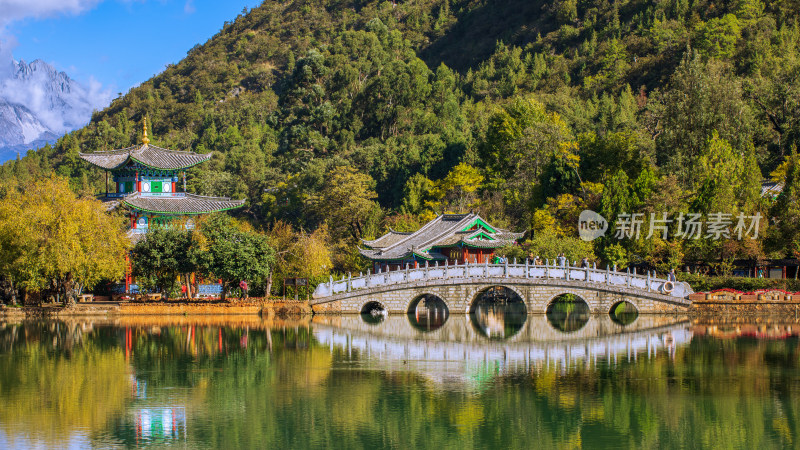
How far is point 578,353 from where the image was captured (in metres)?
27.2

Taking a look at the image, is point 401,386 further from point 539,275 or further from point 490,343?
point 539,275

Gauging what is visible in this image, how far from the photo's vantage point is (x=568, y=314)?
4044 cm

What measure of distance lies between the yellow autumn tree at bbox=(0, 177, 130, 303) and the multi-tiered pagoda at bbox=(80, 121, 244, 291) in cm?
942

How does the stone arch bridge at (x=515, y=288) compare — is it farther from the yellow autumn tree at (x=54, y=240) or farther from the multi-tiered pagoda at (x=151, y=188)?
the multi-tiered pagoda at (x=151, y=188)

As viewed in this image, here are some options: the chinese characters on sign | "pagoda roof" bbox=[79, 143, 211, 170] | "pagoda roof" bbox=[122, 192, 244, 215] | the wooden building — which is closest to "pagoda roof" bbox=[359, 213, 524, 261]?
the wooden building

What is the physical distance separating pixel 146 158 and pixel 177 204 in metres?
3.38

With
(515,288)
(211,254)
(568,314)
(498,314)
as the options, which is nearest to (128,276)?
(211,254)

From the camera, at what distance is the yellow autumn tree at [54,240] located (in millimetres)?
36250

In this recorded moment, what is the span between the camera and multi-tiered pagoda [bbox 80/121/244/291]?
48844 mm

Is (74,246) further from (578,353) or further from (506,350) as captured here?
(578,353)

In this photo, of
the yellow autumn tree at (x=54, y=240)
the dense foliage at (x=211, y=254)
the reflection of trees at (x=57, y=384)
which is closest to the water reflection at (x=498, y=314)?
the dense foliage at (x=211, y=254)

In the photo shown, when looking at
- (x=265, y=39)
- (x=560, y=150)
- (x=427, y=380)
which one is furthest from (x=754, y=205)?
(x=265, y=39)

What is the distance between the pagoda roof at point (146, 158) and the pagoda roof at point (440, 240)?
12118 millimetres

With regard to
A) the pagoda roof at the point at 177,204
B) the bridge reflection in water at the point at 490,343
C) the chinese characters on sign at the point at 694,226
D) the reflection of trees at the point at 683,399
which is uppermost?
the pagoda roof at the point at 177,204
